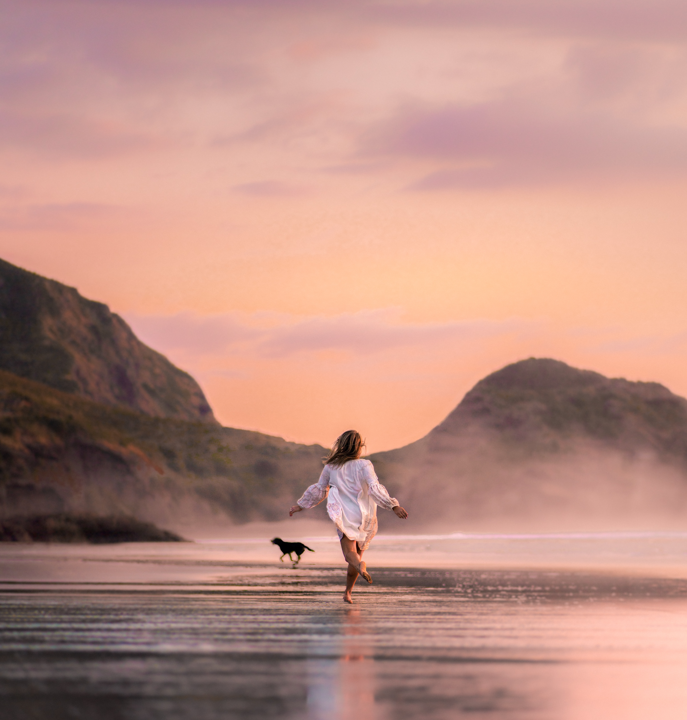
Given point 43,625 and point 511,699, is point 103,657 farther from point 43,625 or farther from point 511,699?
point 511,699

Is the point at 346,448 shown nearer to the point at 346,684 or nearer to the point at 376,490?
the point at 376,490

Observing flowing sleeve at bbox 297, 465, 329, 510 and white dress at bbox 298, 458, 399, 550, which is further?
flowing sleeve at bbox 297, 465, 329, 510

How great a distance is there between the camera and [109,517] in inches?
5600

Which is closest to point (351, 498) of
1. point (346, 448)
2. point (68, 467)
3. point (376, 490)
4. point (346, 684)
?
point (376, 490)

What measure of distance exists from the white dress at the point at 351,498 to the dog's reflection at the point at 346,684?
4.19 metres

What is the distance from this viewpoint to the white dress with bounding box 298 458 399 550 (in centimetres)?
1404

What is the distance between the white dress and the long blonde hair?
2.8 inches

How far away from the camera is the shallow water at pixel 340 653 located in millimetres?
6426

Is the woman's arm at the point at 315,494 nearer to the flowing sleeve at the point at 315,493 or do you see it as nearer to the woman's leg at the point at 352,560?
the flowing sleeve at the point at 315,493

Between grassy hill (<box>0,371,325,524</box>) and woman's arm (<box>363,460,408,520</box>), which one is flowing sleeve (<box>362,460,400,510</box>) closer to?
woman's arm (<box>363,460,408,520</box>)

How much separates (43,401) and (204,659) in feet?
569

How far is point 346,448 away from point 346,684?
7165 millimetres

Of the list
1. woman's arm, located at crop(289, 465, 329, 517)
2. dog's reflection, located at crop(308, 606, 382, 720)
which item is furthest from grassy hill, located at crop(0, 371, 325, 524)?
dog's reflection, located at crop(308, 606, 382, 720)

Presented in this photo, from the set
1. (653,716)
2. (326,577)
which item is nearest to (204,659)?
(653,716)
